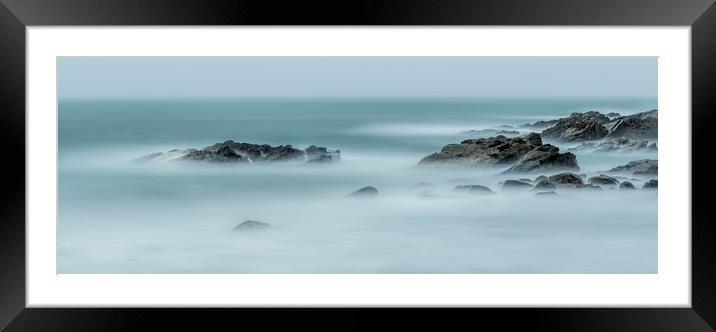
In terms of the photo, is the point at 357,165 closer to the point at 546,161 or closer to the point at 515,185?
the point at 515,185

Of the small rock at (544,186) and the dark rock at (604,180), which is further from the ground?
the dark rock at (604,180)

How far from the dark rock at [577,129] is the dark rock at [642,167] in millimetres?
141

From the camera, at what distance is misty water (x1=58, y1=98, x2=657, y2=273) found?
2787 mm

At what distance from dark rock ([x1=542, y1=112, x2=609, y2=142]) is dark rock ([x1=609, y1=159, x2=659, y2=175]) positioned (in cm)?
14

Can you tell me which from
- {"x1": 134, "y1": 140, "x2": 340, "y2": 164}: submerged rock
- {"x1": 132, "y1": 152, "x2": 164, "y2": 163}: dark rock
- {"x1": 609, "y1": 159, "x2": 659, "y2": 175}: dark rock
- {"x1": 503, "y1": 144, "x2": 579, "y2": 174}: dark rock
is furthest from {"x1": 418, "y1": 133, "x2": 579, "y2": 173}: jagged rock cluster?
{"x1": 132, "y1": 152, "x2": 164, "y2": 163}: dark rock

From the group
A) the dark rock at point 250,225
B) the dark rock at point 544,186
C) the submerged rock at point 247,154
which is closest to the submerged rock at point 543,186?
the dark rock at point 544,186

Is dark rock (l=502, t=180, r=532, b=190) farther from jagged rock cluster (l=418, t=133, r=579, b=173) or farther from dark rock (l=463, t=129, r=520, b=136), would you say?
dark rock (l=463, t=129, r=520, b=136)

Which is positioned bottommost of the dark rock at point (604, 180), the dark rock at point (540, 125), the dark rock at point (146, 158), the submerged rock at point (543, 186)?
the submerged rock at point (543, 186)

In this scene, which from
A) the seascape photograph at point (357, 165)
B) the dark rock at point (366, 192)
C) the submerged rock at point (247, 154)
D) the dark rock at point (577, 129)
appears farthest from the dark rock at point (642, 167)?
the submerged rock at point (247, 154)

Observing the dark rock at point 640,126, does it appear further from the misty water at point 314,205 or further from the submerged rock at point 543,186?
the submerged rock at point 543,186

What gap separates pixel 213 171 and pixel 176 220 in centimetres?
21

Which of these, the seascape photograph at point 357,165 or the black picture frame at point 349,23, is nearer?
the black picture frame at point 349,23

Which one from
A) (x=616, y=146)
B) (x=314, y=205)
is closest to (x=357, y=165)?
(x=314, y=205)

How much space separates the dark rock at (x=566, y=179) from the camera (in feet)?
9.31
